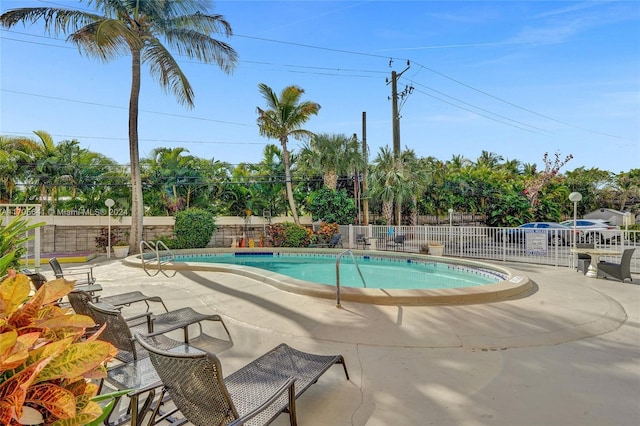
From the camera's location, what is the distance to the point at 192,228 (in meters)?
14.5

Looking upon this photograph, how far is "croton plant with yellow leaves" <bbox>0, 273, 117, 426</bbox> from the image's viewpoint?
0.74 m

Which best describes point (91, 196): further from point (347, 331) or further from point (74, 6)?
point (347, 331)

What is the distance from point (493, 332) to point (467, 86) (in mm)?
25641

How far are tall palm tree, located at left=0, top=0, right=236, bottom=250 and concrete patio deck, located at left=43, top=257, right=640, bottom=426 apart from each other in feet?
30.0

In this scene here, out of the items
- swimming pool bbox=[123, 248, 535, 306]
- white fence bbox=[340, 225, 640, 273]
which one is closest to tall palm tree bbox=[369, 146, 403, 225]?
white fence bbox=[340, 225, 640, 273]

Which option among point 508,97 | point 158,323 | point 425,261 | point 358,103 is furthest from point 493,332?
point 508,97

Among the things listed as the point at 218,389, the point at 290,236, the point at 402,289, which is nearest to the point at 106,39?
the point at 290,236

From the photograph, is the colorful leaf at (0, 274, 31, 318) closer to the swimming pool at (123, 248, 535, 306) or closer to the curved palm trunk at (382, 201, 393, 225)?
the swimming pool at (123, 248, 535, 306)

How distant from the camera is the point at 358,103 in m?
20.1

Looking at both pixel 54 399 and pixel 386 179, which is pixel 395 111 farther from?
pixel 54 399

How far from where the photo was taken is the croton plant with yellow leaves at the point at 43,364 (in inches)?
29.2

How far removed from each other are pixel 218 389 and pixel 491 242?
1156 centimetres

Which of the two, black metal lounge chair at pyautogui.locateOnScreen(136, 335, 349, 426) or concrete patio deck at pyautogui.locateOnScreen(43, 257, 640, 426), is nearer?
black metal lounge chair at pyautogui.locateOnScreen(136, 335, 349, 426)

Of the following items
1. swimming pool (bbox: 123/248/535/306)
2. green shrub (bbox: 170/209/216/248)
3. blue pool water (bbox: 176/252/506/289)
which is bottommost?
blue pool water (bbox: 176/252/506/289)
